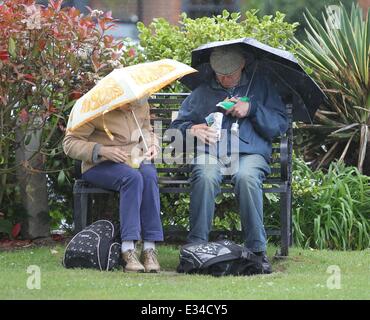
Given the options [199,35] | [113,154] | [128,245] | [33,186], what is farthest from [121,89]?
[199,35]

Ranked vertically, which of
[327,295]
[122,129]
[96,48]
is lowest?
[327,295]

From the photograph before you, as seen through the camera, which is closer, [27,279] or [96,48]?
[27,279]

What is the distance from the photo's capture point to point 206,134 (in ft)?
21.5

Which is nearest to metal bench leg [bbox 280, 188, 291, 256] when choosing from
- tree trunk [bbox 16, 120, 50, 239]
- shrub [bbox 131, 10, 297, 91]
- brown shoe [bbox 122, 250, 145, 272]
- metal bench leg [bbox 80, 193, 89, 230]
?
brown shoe [bbox 122, 250, 145, 272]

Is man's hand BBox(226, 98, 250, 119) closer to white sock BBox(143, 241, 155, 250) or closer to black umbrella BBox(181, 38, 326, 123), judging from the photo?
black umbrella BBox(181, 38, 326, 123)

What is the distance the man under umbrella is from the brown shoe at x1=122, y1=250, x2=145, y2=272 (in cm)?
35

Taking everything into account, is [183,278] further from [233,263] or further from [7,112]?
[7,112]

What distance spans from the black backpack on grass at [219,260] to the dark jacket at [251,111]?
748mm

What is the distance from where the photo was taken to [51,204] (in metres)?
7.58

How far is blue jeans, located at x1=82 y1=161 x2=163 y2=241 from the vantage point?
20.5ft

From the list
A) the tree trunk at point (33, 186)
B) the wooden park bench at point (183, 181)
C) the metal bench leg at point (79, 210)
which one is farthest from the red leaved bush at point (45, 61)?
the metal bench leg at point (79, 210)

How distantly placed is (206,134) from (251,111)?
13.0 inches

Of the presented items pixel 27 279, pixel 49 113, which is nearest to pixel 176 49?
pixel 49 113

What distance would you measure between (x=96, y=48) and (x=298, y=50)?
2.19 m
